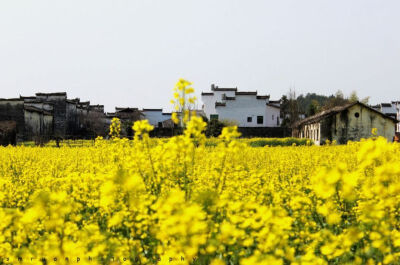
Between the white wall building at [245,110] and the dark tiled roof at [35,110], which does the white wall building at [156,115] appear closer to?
the white wall building at [245,110]

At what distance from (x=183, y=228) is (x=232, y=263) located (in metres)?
1.99

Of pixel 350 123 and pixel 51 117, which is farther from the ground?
pixel 51 117

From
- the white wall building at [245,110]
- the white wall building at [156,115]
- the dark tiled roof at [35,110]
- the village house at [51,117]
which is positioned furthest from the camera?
the white wall building at [156,115]

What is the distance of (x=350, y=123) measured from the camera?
29.2 meters

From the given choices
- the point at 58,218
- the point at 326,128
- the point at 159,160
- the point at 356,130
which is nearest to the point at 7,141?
the point at 326,128

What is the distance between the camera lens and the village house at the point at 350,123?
2905 centimetres

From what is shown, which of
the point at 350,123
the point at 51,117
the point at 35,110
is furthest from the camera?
the point at 51,117

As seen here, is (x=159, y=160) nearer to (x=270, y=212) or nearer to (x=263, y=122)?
(x=270, y=212)

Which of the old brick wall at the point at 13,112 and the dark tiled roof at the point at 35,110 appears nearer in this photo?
the old brick wall at the point at 13,112

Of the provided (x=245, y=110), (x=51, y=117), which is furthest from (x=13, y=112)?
(x=245, y=110)

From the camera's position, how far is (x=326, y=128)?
29.0 metres

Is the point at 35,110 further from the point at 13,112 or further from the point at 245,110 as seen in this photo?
the point at 245,110

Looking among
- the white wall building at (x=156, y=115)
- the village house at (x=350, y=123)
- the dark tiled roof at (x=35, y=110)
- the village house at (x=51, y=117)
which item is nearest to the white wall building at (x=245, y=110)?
the white wall building at (x=156, y=115)

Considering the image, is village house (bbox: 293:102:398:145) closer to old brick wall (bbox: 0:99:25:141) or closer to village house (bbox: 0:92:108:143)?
village house (bbox: 0:92:108:143)
